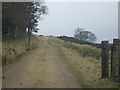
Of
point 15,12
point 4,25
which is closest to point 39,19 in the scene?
point 4,25

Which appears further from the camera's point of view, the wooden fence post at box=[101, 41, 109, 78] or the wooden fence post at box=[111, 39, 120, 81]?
the wooden fence post at box=[101, 41, 109, 78]

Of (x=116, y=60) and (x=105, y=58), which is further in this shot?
(x=105, y=58)

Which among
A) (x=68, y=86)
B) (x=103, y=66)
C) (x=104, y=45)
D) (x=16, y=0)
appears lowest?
(x=68, y=86)

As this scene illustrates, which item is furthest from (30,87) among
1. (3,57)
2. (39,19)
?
(39,19)

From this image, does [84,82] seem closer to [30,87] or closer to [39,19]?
[30,87]

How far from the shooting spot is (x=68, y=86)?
8.55 metres

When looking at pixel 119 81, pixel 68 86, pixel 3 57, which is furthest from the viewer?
pixel 3 57

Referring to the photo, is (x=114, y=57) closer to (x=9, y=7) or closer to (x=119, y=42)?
(x=119, y=42)

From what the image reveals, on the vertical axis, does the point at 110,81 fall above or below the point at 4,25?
below

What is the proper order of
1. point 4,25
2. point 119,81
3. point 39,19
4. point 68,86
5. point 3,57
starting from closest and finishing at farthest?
point 119,81 < point 68,86 < point 3,57 < point 4,25 < point 39,19

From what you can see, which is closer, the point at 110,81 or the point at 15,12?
the point at 110,81

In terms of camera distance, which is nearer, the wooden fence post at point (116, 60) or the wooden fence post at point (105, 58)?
the wooden fence post at point (116, 60)

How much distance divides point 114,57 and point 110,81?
1.01 m

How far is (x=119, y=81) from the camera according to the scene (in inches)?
316
